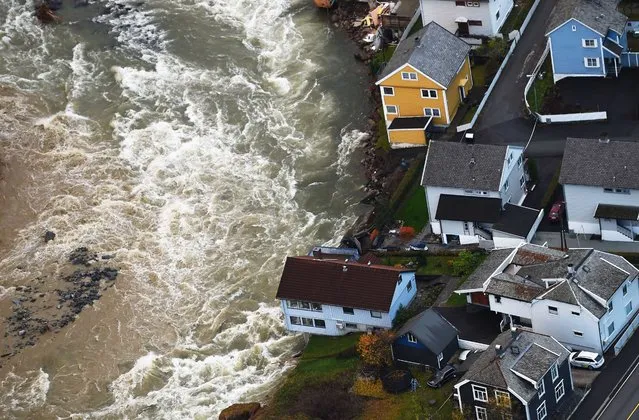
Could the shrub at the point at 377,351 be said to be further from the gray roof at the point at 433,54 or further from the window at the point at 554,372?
the gray roof at the point at 433,54

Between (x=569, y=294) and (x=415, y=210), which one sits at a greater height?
(x=415, y=210)

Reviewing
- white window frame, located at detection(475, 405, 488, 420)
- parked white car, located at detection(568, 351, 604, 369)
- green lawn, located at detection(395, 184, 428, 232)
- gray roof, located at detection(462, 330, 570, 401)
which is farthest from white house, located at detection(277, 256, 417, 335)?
parked white car, located at detection(568, 351, 604, 369)

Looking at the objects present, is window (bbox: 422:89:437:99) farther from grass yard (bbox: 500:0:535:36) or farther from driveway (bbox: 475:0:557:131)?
grass yard (bbox: 500:0:535:36)

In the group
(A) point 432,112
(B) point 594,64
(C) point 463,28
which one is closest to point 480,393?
(A) point 432,112

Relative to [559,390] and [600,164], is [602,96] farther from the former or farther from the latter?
[559,390]

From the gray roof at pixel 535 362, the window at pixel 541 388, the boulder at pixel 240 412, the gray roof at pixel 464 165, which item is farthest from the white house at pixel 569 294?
the boulder at pixel 240 412
